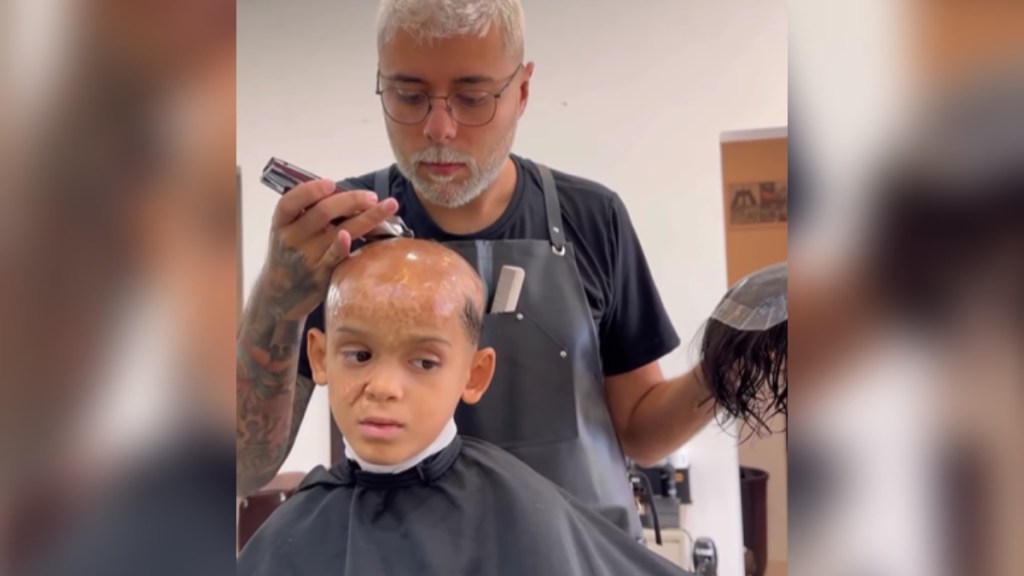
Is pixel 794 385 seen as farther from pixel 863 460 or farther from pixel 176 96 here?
pixel 176 96

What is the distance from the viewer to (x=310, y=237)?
70 cm

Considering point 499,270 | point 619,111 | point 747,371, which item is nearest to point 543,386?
point 499,270

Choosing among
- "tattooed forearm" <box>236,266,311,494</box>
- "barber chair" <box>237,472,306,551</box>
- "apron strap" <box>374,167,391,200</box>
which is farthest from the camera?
"apron strap" <box>374,167,391,200</box>

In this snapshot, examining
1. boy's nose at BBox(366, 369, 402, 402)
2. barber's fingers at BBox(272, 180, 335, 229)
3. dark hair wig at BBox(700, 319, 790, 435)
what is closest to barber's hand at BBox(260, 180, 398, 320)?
barber's fingers at BBox(272, 180, 335, 229)

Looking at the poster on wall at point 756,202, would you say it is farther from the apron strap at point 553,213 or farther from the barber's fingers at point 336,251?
the barber's fingers at point 336,251

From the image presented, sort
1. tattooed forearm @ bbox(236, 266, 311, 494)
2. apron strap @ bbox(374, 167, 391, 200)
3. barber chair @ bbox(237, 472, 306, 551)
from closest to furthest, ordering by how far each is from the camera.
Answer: tattooed forearm @ bbox(236, 266, 311, 494) → barber chair @ bbox(237, 472, 306, 551) → apron strap @ bbox(374, 167, 391, 200)

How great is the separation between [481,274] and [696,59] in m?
0.46

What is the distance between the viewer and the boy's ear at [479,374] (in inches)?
32.8

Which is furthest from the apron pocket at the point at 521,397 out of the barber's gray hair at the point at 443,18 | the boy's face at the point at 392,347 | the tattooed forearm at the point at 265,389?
the barber's gray hair at the point at 443,18

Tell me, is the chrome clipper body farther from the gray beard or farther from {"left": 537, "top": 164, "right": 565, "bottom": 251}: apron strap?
{"left": 537, "top": 164, "right": 565, "bottom": 251}: apron strap

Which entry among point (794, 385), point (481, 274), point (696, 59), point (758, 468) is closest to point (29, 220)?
point (794, 385)

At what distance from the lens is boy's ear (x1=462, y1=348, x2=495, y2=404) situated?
2.73 feet

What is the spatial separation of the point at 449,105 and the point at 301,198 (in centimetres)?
23

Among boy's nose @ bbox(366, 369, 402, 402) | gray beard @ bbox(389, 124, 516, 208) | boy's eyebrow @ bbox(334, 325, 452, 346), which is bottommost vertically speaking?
boy's nose @ bbox(366, 369, 402, 402)
